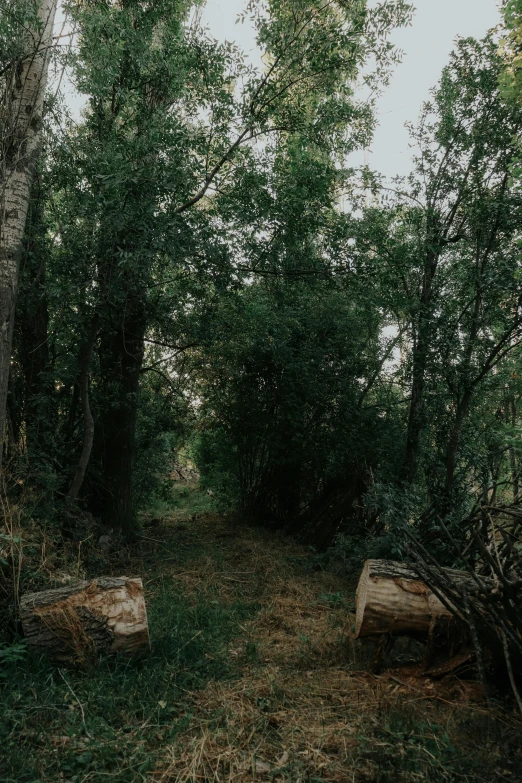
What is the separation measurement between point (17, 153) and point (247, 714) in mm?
5221

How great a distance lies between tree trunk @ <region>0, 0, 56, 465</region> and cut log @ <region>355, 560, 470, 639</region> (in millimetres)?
3657

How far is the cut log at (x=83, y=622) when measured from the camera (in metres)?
3.87

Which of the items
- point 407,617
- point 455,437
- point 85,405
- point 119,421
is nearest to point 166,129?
point 85,405

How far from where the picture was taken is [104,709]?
10.9 ft

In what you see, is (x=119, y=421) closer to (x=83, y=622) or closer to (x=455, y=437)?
(x=83, y=622)

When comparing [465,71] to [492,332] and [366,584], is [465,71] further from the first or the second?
[366,584]

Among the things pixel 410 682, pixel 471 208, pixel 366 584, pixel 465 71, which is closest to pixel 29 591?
pixel 366 584

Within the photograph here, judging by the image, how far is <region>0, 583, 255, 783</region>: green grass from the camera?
2766 millimetres

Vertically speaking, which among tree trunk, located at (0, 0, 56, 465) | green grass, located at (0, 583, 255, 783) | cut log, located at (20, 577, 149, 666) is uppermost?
tree trunk, located at (0, 0, 56, 465)

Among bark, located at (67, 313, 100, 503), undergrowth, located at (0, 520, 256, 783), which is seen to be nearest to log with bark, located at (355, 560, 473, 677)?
undergrowth, located at (0, 520, 256, 783)

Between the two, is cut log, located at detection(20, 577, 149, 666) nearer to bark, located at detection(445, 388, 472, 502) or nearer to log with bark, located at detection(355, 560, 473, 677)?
log with bark, located at detection(355, 560, 473, 677)

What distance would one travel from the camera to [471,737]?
10.1ft

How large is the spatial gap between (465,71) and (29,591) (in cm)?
898

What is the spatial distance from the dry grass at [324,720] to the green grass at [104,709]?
Answer: 146 millimetres
